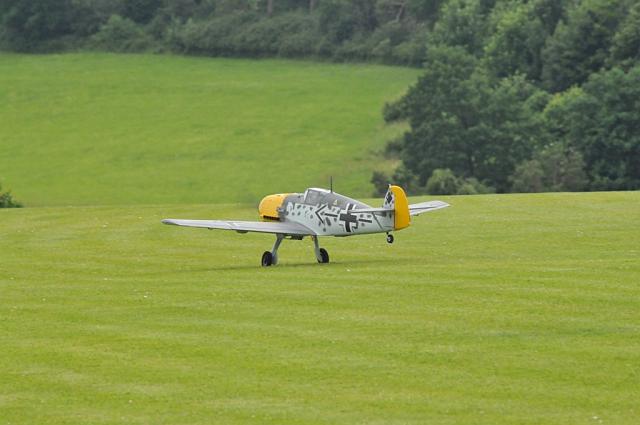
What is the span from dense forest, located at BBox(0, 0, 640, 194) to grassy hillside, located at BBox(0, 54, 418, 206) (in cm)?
225

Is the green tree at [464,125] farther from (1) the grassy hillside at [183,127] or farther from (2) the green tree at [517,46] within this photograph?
(2) the green tree at [517,46]

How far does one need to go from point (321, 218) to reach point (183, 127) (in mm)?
68870

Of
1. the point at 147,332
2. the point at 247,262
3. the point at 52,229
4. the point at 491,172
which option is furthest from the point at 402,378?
the point at 491,172

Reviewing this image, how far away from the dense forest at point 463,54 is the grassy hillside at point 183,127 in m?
2.25

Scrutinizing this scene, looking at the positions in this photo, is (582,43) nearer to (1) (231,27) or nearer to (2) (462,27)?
(2) (462,27)

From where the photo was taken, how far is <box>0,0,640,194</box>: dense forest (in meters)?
87.4

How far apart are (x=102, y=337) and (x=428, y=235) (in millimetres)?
19643

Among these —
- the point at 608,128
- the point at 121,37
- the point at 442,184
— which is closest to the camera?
the point at 442,184

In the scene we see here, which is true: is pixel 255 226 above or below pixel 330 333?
above

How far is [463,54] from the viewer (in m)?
95.4

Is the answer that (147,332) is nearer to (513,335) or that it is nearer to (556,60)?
(513,335)

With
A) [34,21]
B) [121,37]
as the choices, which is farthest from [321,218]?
[34,21]

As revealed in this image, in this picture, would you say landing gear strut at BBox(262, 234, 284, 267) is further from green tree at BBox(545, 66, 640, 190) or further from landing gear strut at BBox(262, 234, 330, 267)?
green tree at BBox(545, 66, 640, 190)

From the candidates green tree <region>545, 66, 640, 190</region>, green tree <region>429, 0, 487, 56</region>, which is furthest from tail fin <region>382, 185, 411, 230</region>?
green tree <region>429, 0, 487, 56</region>
